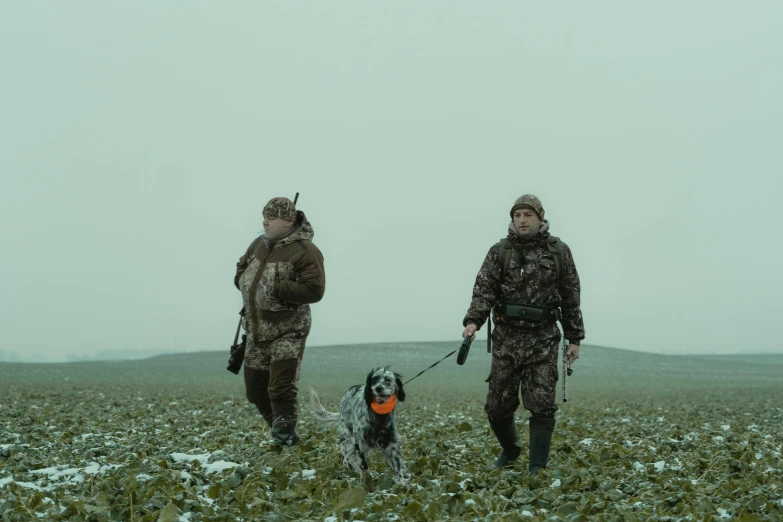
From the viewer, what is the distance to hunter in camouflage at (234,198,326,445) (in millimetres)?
9469

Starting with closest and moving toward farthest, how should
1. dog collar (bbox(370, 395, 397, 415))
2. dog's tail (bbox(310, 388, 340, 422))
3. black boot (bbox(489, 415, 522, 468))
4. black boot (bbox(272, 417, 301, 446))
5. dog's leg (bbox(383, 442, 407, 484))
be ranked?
dog collar (bbox(370, 395, 397, 415)) → dog's leg (bbox(383, 442, 407, 484)) → black boot (bbox(489, 415, 522, 468)) → black boot (bbox(272, 417, 301, 446)) → dog's tail (bbox(310, 388, 340, 422))

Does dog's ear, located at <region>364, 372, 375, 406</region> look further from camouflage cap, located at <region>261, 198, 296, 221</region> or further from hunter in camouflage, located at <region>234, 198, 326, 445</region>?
camouflage cap, located at <region>261, 198, 296, 221</region>

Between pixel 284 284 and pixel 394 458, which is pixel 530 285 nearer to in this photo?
pixel 394 458

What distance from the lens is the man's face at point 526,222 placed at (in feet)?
27.3

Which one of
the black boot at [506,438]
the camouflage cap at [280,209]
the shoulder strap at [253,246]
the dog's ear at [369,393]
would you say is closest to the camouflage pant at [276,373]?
the shoulder strap at [253,246]

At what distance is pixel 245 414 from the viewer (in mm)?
17688

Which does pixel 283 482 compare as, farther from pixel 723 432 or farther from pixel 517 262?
pixel 723 432

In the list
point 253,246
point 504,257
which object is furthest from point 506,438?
point 253,246

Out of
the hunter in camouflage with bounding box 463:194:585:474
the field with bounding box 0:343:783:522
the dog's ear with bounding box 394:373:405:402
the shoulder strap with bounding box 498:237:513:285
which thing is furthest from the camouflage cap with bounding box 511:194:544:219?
the field with bounding box 0:343:783:522

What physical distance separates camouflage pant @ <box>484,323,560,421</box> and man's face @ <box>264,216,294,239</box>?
9.84 feet

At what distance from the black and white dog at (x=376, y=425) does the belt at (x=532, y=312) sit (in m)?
1.42

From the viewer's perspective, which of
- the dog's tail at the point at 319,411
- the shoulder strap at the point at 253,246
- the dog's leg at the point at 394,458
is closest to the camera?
the dog's leg at the point at 394,458

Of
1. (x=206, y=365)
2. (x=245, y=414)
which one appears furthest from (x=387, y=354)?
(x=245, y=414)

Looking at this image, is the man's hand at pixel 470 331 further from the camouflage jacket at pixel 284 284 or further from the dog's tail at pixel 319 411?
the dog's tail at pixel 319 411
